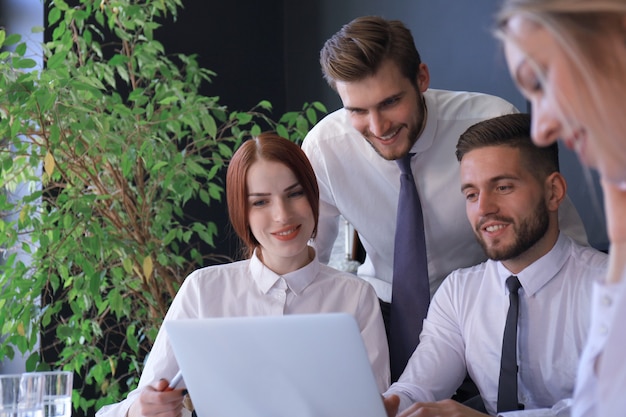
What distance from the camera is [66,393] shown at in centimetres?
190

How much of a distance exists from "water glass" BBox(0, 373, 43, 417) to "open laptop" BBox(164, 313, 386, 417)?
0.32 meters

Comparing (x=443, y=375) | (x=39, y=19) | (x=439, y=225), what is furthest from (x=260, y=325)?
(x=39, y=19)

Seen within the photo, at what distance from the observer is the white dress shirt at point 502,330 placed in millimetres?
2176

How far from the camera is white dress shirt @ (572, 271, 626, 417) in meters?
0.89

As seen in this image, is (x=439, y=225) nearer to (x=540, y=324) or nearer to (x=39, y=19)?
(x=540, y=324)

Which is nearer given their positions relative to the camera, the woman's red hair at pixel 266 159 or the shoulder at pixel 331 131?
the woman's red hair at pixel 266 159

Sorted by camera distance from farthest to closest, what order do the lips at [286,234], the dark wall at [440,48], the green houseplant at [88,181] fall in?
the dark wall at [440,48], the green houseplant at [88,181], the lips at [286,234]

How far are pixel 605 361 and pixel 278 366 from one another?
86 centimetres

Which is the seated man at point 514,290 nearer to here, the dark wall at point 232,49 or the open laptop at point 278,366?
the open laptop at point 278,366

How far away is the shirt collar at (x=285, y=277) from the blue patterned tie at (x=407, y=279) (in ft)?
0.85

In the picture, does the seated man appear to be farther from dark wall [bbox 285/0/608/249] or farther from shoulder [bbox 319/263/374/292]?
dark wall [bbox 285/0/608/249]

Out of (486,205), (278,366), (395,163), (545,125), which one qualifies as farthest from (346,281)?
(545,125)

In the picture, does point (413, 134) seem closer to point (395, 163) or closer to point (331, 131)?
point (395, 163)

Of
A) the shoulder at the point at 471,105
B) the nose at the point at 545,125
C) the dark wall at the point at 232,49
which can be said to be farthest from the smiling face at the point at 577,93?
the dark wall at the point at 232,49
